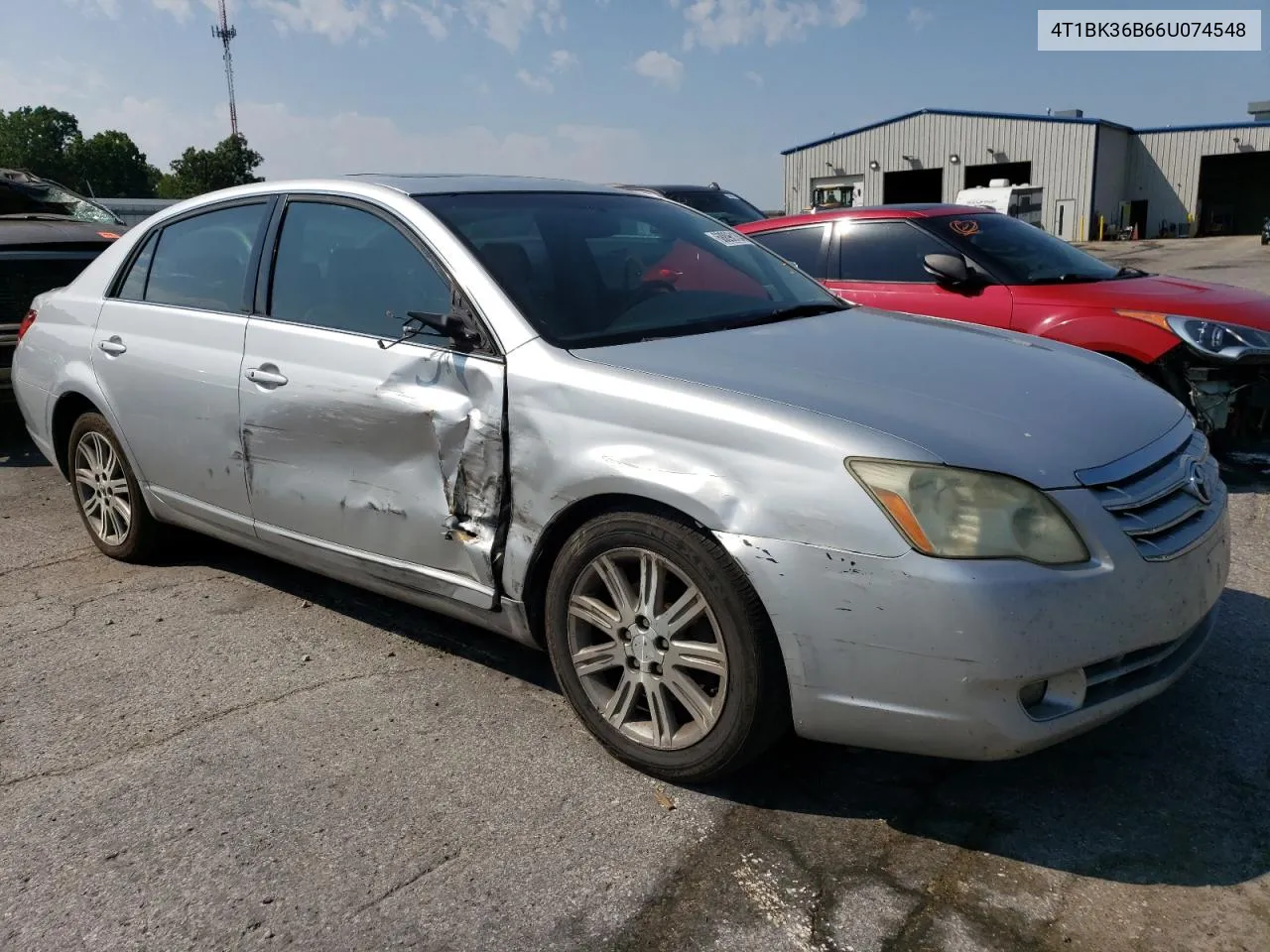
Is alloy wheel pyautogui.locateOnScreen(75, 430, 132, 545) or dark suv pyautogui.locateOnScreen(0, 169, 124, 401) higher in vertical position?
dark suv pyautogui.locateOnScreen(0, 169, 124, 401)

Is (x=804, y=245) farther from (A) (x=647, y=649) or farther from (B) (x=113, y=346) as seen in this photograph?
(A) (x=647, y=649)

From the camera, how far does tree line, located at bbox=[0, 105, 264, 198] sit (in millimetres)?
74250

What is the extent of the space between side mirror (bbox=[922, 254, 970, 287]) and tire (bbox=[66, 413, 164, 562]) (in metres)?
4.25

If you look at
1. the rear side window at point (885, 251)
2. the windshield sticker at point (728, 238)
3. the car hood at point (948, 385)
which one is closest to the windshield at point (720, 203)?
the rear side window at point (885, 251)

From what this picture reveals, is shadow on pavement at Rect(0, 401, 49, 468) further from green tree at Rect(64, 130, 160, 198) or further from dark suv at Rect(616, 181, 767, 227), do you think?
green tree at Rect(64, 130, 160, 198)

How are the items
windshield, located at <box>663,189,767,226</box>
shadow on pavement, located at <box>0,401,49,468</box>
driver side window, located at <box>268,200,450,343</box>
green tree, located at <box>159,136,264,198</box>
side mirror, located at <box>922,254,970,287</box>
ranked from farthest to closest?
green tree, located at <box>159,136,264,198</box> < windshield, located at <box>663,189,767,226</box> < shadow on pavement, located at <box>0,401,49,468</box> < side mirror, located at <box>922,254,970,287</box> < driver side window, located at <box>268,200,450,343</box>

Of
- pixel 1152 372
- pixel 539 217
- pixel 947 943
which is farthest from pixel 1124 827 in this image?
pixel 1152 372

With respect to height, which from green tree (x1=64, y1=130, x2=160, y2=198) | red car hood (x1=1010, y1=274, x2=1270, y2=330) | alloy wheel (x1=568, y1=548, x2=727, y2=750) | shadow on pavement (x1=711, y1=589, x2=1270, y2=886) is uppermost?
green tree (x1=64, y1=130, x2=160, y2=198)

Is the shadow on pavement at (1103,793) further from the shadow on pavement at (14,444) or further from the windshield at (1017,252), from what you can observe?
the shadow on pavement at (14,444)

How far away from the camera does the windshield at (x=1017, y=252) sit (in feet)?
20.2

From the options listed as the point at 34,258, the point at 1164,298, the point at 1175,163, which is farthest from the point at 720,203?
the point at 1175,163

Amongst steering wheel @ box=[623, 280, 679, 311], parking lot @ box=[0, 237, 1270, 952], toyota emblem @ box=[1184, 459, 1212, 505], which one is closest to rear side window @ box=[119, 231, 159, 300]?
parking lot @ box=[0, 237, 1270, 952]

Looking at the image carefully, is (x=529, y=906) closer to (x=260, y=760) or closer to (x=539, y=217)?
(x=260, y=760)

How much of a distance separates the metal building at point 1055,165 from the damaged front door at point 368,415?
3969 cm
